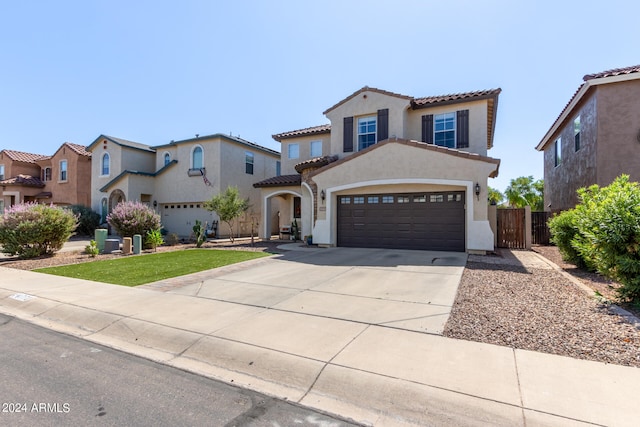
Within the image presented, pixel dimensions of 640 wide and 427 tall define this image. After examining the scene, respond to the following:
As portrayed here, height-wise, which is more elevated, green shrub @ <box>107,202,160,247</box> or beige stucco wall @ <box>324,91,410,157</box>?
beige stucco wall @ <box>324,91,410,157</box>

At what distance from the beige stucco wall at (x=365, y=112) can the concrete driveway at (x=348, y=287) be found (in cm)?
757

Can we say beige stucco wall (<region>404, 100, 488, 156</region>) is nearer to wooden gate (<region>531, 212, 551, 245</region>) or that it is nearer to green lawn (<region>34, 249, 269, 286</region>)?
wooden gate (<region>531, 212, 551, 245</region>)

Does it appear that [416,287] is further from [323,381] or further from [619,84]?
[619,84]

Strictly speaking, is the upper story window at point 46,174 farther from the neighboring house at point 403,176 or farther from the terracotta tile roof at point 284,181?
the neighboring house at point 403,176

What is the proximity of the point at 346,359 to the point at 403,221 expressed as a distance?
10.9 metres

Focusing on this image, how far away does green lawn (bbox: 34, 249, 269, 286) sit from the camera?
9.24 m

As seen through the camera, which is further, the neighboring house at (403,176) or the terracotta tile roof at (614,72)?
the neighboring house at (403,176)

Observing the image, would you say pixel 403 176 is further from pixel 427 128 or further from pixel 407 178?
pixel 427 128

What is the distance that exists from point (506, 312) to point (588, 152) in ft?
40.4

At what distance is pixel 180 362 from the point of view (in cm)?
437

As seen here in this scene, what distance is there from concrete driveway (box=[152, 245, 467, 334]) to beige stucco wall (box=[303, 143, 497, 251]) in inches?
71.6

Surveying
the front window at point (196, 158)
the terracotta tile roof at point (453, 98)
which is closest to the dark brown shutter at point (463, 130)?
the terracotta tile roof at point (453, 98)

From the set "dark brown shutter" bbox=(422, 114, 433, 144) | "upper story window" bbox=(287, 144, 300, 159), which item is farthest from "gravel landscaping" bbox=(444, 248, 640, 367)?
"upper story window" bbox=(287, 144, 300, 159)

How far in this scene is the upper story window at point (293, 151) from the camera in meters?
21.4
